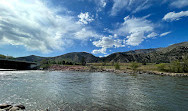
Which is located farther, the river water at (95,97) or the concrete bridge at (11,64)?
the concrete bridge at (11,64)

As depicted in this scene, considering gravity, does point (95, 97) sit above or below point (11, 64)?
below

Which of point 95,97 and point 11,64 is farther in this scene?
point 11,64

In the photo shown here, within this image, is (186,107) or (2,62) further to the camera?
(2,62)

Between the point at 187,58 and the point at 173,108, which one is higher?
the point at 187,58

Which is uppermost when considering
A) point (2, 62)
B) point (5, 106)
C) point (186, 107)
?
point (2, 62)

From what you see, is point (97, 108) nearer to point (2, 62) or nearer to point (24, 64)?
point (2, 62)

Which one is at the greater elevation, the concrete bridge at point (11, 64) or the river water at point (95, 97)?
the concrete bridge at point (11, 64)

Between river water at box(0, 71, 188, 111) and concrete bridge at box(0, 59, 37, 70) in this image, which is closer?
river water at box(0, 71, 188, 111)

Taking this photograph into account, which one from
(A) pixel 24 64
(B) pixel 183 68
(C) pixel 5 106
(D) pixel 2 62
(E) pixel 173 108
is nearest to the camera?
(C) pixel 5 106

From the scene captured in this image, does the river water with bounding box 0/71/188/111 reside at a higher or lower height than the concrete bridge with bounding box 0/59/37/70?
lower

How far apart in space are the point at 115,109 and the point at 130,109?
1495mm

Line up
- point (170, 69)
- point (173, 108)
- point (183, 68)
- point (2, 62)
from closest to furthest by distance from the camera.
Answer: point (173, 108) < point (183, 68) < point (170, 69) < point (2, 62)

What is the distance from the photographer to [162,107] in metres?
10.2

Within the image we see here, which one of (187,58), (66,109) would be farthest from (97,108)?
(187,58)
